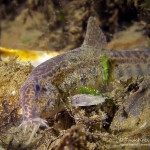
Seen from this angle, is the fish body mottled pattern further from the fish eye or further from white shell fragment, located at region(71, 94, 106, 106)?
white shell fragment, located at region(71, 94, 106, 106)

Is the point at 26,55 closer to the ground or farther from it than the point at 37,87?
farther from it

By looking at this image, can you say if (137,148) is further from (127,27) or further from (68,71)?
(127,27)

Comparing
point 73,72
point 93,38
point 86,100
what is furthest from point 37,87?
point 93,38

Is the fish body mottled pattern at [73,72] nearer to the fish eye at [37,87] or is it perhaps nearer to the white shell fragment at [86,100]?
the fish eye at [37,87]

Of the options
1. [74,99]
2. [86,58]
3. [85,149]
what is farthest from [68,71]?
[85,149]

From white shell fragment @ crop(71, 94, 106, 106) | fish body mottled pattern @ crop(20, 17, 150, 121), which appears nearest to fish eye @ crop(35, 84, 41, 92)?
fish body mottled pattern @ crop(20, 17, 150, 121)

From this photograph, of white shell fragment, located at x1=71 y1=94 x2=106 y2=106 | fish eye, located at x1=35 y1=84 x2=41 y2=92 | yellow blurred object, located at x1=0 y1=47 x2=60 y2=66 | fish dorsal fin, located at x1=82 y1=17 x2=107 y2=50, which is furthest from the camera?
yellow blurred object, located at x1=0 y1=47 x2=60 y2=66

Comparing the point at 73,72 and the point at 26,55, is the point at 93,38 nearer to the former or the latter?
the point at 73,72

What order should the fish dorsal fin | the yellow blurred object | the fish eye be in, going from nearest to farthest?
the fish eye → the fish dorsal fin → the yellow blurred object
